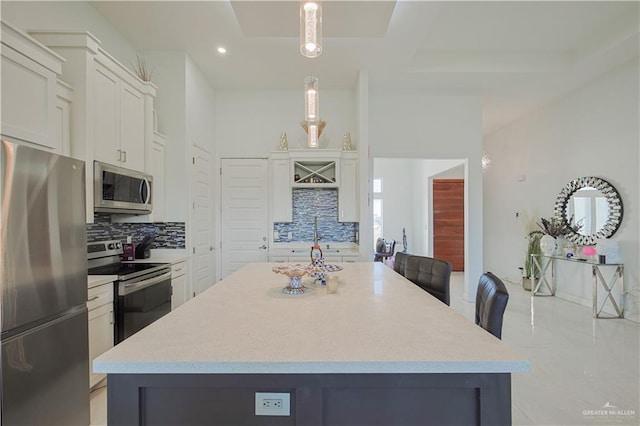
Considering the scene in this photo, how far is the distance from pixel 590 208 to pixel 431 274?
3779 mm

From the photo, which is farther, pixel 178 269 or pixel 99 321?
pixel 178 269

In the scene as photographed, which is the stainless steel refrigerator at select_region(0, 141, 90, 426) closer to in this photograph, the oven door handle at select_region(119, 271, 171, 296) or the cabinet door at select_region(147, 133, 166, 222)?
the oven door handle at select_region(119, 271, 171, 296)

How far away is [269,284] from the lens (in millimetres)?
2008

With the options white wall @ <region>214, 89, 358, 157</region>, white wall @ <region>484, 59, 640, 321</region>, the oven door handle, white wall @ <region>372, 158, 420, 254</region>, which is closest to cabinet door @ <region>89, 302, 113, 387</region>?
the oven door handle

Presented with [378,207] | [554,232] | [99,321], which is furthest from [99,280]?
[378,207]

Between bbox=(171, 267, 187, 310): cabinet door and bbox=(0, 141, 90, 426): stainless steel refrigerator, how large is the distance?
135cm

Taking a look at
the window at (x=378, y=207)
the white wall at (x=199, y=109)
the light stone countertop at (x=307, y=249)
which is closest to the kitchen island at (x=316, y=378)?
the light stone countertop at (x=307, y=249)

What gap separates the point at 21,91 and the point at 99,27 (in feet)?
5.83

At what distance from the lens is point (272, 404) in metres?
0.99

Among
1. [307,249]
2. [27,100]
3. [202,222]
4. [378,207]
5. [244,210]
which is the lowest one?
[307,249]

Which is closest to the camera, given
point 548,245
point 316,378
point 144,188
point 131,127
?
point 316,378

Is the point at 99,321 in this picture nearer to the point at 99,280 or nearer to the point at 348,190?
the point at 99,280

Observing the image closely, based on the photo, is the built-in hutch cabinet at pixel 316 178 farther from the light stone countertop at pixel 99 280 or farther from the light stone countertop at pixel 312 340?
the light stone countertop at pixel 312 340

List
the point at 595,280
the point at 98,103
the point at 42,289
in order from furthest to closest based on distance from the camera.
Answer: the point at 595,280, the point at 98,103, the point at 42,289
